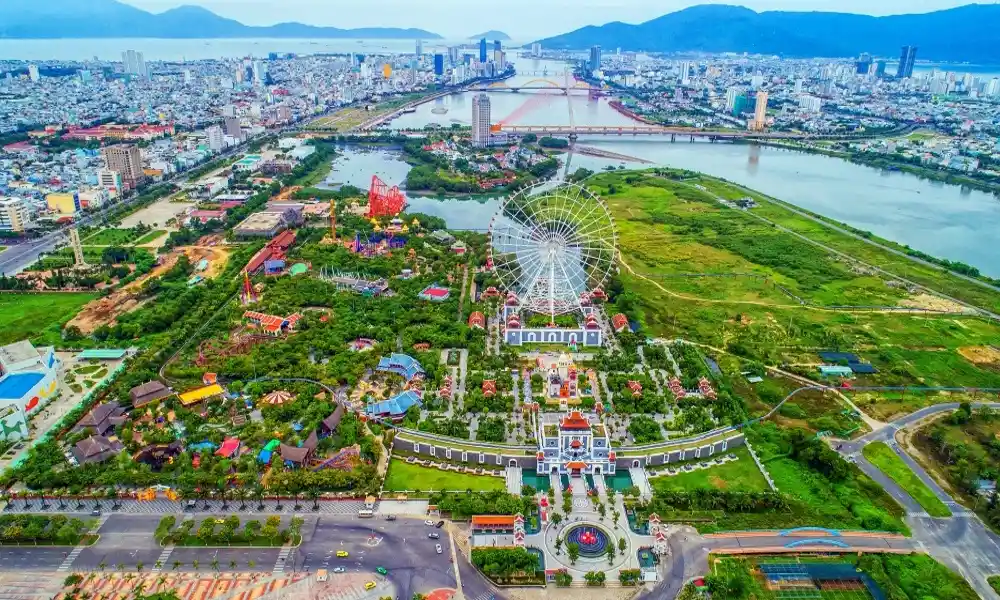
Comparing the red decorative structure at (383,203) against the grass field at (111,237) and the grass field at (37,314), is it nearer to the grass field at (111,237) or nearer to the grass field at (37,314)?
the grass field at (111,237)

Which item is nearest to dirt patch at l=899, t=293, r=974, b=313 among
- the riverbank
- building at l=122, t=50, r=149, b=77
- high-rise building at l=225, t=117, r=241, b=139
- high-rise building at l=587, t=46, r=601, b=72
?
the riverbank

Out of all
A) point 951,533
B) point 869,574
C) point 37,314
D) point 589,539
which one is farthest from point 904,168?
point 37,314

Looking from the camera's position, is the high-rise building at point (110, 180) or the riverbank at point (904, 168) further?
the riverbank at point (904, 168)

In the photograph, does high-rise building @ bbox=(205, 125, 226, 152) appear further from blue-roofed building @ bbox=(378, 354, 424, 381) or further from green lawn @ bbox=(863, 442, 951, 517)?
green lawn @ bbox=(863, 442, 951, 517)

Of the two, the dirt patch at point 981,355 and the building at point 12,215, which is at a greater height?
the building at point 12,215

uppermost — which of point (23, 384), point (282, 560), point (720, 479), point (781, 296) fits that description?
point (23, 384)

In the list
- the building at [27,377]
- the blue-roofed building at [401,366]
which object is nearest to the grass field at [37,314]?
the building at [27,377]

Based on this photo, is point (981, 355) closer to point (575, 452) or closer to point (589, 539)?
point (575, 452)
